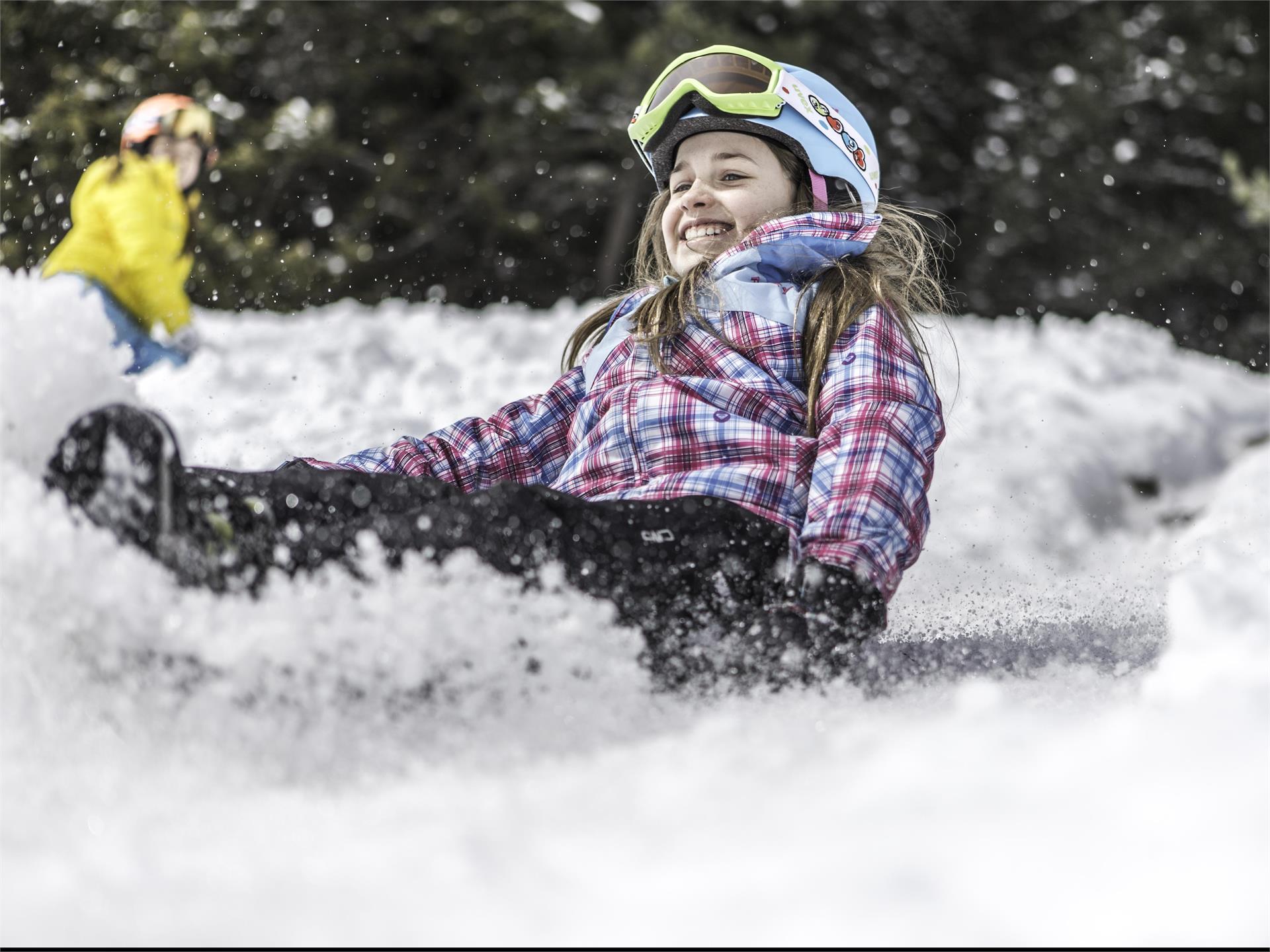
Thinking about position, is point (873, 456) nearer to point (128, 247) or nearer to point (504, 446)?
point (504, 446)

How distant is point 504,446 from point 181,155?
11.5 ft

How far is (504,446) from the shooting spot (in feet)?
8.36

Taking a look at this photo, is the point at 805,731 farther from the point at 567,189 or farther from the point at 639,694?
the point at 567,189

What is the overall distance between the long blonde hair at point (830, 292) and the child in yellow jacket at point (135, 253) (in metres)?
2.65

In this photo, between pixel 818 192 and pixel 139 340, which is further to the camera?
pixel 139 340

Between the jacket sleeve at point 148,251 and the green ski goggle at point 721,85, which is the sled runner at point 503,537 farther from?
the jacket sleeve at point 148,251

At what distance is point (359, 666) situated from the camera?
1455 millimetres

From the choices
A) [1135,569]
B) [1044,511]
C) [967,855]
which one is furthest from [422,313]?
[967,855]

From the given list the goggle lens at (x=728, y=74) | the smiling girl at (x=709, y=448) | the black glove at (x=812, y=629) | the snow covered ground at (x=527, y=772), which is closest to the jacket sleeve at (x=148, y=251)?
the smiling girl at (x=709, y=448)

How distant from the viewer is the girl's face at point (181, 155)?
527 centimetres

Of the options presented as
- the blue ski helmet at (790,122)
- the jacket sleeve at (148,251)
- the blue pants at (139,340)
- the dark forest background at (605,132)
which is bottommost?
the blue ski helmet at (790,122)

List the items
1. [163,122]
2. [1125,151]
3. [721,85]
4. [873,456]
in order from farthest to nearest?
1. [1125,151]
2. [163,122]
3. [721,85]
4. [873,456]

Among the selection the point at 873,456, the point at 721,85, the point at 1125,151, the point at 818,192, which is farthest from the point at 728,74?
the point at 1125,151

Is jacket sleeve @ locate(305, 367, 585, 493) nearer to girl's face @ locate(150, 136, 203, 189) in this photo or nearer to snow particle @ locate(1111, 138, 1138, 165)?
girl's face @ locate(150, 136, 203, 189)
